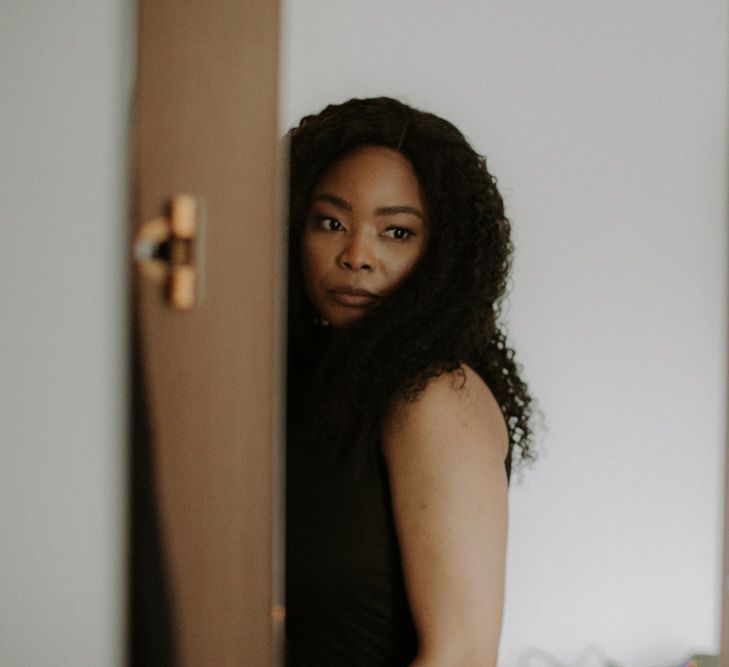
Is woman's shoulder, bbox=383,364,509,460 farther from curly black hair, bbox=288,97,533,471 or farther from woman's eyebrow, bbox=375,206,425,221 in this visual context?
woman's eyebrow, bbox=375,206,425,221

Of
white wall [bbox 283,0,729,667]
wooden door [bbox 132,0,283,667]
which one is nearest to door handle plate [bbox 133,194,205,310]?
wooden door [bbox 132,0,283,667]

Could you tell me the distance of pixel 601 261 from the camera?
1333mm

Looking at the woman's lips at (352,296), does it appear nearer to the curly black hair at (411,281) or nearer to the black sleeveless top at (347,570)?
the curly black hair at (411,281)

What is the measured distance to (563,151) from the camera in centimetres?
128

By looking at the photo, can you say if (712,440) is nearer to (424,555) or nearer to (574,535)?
(574,535)

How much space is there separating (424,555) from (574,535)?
52 cm

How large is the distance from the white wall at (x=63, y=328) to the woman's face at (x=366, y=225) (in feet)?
1.33

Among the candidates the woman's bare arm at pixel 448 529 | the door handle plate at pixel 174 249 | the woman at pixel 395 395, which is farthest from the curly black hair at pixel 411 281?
the door handle plate at pixel 174 249

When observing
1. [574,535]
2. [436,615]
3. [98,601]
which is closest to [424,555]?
[436,615]

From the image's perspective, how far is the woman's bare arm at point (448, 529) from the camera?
0.88 m

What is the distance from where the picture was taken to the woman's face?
42.8 inches

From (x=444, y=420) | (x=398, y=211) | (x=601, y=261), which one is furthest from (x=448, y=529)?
(x=601, y=261)

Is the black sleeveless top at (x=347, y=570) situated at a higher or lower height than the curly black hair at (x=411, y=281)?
lower

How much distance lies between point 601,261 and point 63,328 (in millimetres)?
947
